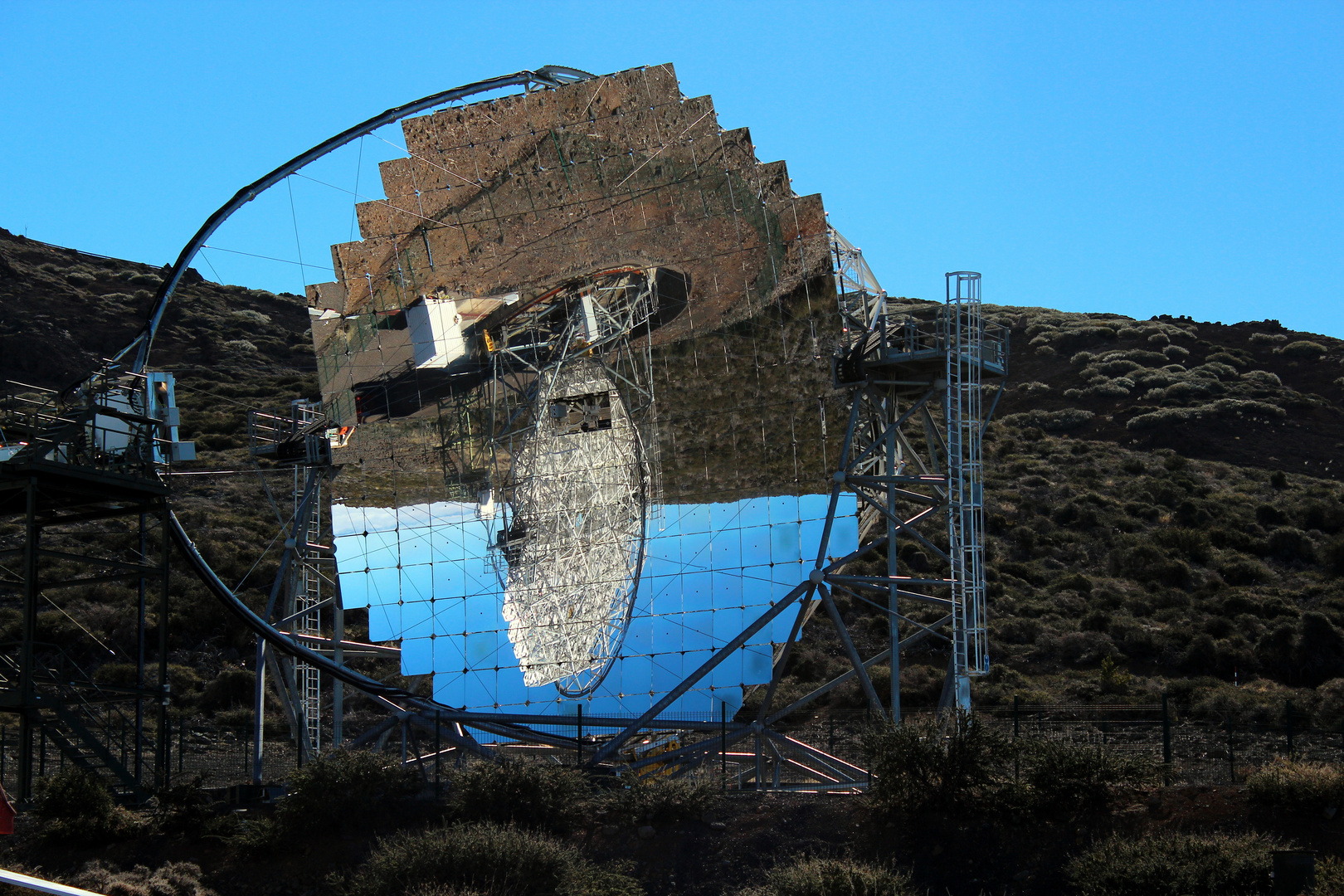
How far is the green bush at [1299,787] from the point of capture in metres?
16.9

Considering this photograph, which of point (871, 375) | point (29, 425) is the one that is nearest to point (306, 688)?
point (29, 425)

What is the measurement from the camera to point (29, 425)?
21328 millimetres

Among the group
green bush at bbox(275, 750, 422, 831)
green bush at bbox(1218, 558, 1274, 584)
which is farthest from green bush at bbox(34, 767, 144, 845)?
green bush at bbox(1218, 558, 1274, 584)

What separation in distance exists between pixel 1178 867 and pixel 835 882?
3.76m

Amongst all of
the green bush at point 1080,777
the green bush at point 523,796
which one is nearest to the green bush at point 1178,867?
the green bush at point 1080,777

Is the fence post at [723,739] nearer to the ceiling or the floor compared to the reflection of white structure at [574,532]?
nearer to the floor

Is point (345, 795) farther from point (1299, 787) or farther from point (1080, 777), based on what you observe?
point (1299, 787)

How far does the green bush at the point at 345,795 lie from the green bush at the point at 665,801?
318 centimetres

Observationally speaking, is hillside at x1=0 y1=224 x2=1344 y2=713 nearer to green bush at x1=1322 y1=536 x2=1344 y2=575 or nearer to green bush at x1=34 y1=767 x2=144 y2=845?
green bush at x1=1322 y1=536 x2=1344 y2=575

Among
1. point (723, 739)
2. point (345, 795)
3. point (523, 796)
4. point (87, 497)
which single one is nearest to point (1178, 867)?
point (723, 739)

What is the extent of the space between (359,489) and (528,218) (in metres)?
5.48

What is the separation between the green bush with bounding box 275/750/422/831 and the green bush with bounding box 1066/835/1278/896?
9.58 meters

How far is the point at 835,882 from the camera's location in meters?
15.5

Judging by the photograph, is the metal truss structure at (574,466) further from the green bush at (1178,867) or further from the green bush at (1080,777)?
the green bush at (1178,867)
